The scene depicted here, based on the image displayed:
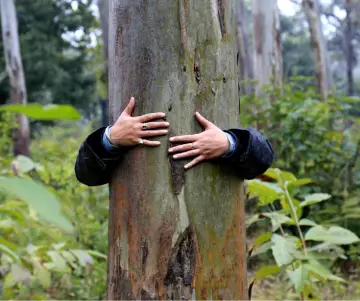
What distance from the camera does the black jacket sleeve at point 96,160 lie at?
1973mm

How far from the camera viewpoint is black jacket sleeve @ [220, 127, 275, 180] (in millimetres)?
1957

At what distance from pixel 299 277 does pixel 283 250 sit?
15cm

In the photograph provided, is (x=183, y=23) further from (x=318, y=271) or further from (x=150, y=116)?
(x=318, y=271)

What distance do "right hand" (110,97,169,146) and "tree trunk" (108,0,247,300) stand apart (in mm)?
31

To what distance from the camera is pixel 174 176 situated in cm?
187

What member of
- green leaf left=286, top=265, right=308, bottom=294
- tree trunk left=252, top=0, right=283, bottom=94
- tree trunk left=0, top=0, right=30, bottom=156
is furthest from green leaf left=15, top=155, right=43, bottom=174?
tree trunk left=0, top=0, right=30, bottom=156

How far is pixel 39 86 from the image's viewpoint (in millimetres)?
21266

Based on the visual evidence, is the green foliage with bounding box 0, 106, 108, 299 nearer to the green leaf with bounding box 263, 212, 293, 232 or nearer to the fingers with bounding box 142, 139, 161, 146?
the fingers with bounding box 142, 139, 161, 146

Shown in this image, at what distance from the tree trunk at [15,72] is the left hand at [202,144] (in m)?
14.5

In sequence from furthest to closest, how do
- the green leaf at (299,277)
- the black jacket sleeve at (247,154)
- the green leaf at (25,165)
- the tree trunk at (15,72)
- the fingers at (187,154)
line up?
the tree trunk at (15,72), the green leaf at (25,165), the green leaf at (299,277), the black jacket sleeve at (247,154), the fingers at (187,154)

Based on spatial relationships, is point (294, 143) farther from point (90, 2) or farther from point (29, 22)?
point (29, 22)

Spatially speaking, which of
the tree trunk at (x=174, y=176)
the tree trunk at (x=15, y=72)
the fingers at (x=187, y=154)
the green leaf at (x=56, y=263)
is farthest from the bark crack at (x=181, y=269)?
the tree trunk at (x=15, y=72)

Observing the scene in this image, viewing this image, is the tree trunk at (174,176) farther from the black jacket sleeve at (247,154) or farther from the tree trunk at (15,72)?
the tree trunk at (15,72)

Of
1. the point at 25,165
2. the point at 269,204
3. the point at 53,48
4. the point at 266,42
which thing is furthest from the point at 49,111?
the point at 53,48
